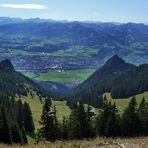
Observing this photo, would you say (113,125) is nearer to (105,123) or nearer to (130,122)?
(105,123)

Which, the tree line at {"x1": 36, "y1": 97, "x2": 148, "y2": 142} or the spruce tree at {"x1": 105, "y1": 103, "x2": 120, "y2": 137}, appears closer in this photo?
the tree line at {"x1": 36, "y1": 97, "x2": 148, "y2": 142}

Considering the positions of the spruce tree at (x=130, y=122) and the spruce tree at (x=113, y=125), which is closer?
the spruce tree at (x=130, y=122)

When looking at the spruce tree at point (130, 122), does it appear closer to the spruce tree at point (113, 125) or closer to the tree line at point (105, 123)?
the tree line at point (105, 123)

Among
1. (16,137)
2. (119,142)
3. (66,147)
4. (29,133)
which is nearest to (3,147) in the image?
(66,147)

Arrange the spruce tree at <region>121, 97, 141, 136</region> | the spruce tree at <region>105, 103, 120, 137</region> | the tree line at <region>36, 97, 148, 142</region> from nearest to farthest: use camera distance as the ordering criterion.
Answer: the tree line at <region>36, 97, 148, 142</region>, the spruce tree at <region>121, 97, 141, 136</region>, the spruce tree at <region>105, 103, 120, 137</region>

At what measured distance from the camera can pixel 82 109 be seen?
75250 mm

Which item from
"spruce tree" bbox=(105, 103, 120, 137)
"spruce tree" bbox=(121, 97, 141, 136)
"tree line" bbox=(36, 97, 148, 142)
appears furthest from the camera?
"spruce tree" bbox=(105, 103, 120, 137)

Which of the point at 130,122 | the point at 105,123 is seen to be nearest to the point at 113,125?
the point at 105,123

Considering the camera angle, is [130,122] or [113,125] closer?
[130,122]

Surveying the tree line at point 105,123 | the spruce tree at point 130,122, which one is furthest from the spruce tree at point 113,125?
the spruce tree at point 130,122

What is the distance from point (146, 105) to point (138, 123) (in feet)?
48.6

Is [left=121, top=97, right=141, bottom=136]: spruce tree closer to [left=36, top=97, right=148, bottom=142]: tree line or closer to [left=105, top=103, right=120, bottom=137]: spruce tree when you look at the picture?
[left=36, top=97, right=148, bottom=142]: tree line

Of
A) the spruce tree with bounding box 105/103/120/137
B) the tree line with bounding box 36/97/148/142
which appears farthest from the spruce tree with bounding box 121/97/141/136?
the spruce tree with bounding box 105/103/120/137

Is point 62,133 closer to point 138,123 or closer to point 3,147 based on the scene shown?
point 138,123
